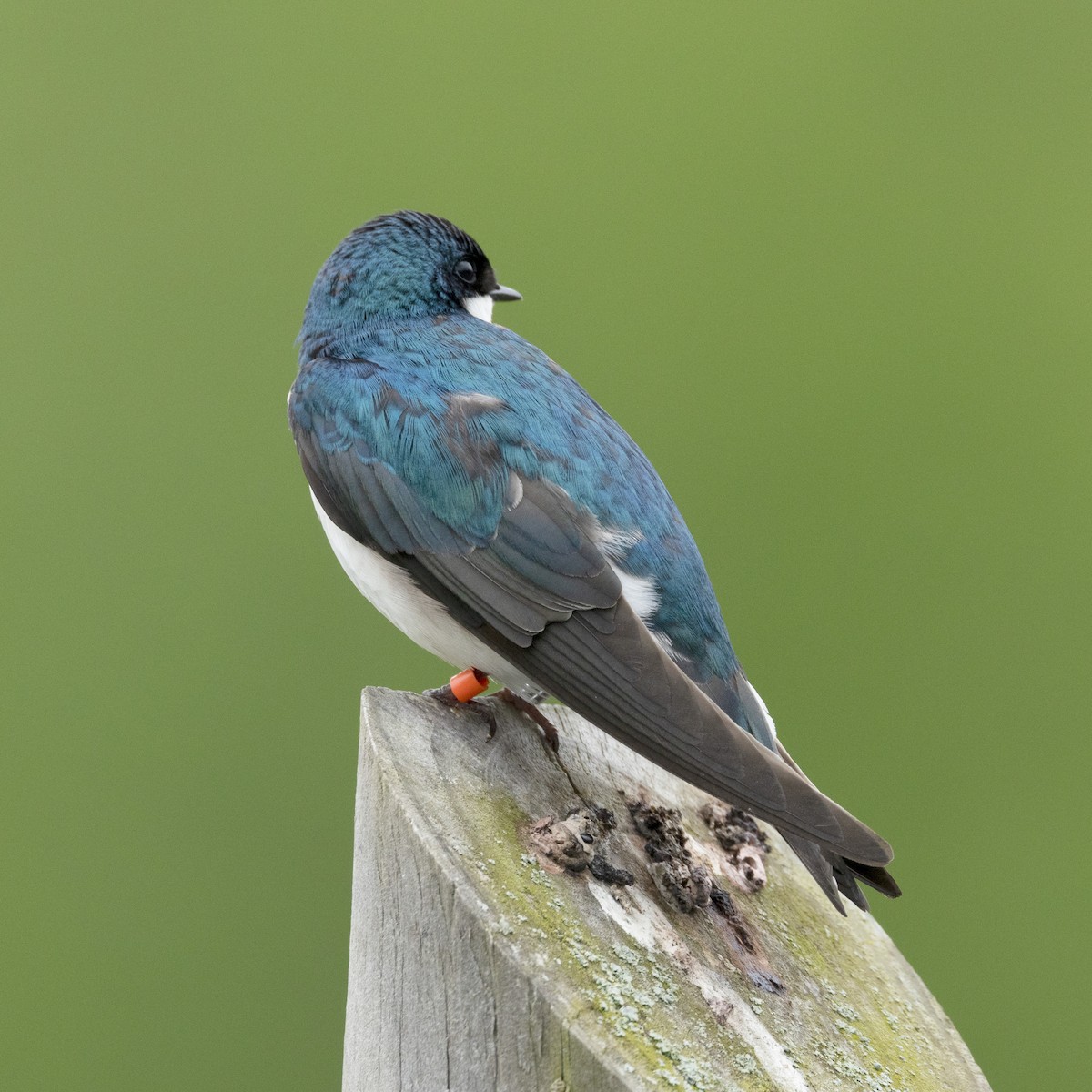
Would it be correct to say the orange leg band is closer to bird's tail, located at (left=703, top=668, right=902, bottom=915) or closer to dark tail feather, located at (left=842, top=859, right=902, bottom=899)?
bird's tail, located at (left=703, top=668, right=902, bottom=915)

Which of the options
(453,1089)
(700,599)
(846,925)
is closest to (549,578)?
(700,599)

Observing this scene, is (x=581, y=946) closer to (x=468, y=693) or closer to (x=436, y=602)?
(x=468, y=693)

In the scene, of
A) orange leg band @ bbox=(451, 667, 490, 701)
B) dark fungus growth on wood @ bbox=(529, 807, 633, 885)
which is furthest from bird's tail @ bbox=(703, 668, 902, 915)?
orange leg band @ bbox=(451, 667, 490, 701)

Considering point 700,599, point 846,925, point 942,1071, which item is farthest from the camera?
point 700,599

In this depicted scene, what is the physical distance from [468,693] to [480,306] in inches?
36.2

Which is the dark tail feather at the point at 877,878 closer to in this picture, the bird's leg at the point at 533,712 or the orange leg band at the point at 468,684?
the bird's leg at the point at 533,712

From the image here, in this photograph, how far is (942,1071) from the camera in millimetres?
1613

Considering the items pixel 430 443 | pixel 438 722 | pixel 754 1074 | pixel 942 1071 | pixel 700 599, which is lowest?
pixel 942 1071

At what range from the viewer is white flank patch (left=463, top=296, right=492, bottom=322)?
101 inches

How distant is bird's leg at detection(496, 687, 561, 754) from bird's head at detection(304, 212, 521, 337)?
2.42ft

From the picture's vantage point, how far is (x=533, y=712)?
1.95 meters

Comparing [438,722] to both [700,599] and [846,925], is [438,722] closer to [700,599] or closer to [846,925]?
[700,599]

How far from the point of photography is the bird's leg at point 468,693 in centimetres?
187

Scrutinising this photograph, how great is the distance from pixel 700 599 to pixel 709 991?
→ 0.67m
